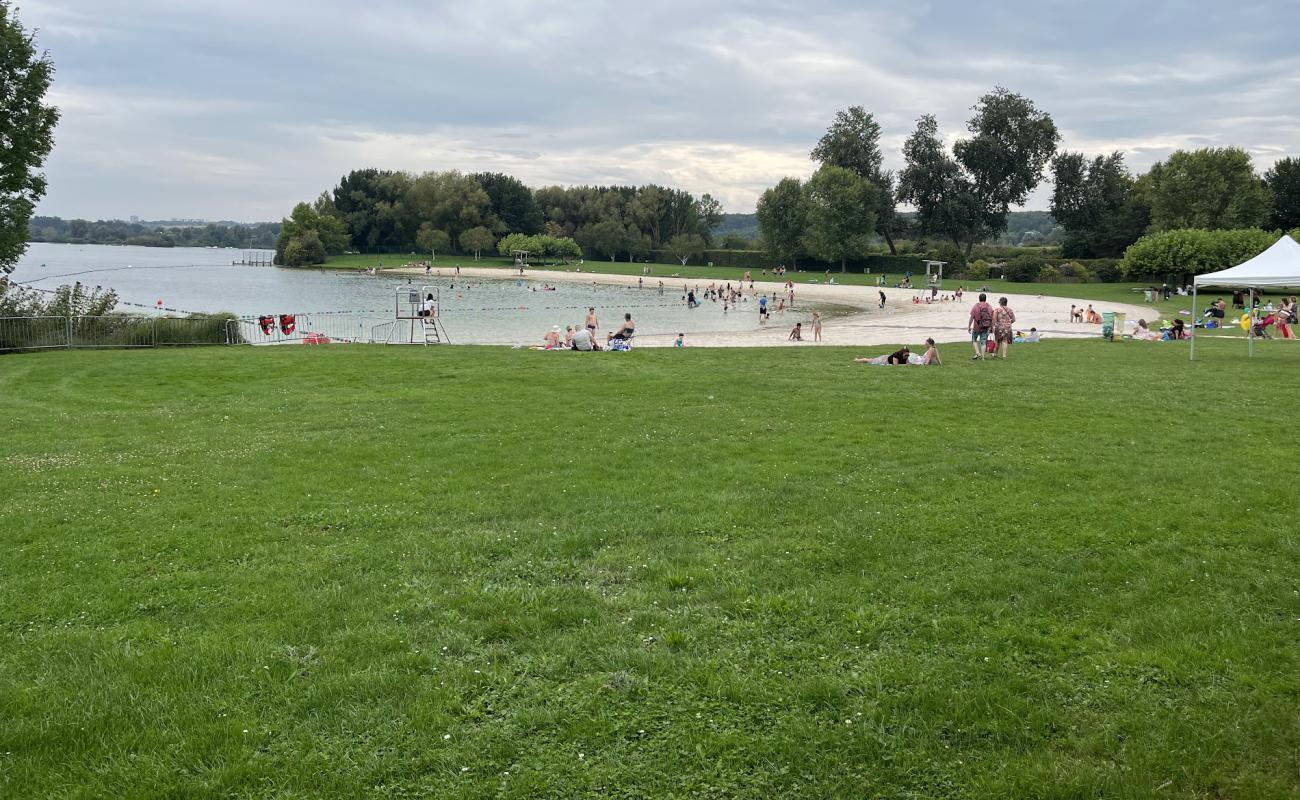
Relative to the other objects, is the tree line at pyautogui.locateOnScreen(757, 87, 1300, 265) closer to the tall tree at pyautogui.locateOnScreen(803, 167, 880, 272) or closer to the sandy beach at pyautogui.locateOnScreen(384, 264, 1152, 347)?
the tall tree at pyautogui.locateOnScreen(803, 167, 880, 272)

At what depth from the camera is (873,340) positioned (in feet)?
112

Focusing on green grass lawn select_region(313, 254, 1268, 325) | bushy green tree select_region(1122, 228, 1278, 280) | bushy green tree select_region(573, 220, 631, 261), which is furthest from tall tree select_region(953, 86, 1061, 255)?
bushy green tree select_region(573, 220, 631, 261)

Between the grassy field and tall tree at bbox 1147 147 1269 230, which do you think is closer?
the grassy field

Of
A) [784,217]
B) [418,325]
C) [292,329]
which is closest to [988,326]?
[292,329]

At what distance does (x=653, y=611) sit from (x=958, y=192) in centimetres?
9919

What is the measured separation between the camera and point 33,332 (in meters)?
24.1

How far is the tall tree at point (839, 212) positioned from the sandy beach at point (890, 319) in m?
8.79

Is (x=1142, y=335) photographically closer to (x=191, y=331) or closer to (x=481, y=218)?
(x=191, y=331)

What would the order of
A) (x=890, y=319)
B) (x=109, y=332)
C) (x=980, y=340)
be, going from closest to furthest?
(x=980, y=340) < (x=109, y=332) < (x=890, y=319)

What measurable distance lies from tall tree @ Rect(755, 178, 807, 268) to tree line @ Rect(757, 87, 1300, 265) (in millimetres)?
124

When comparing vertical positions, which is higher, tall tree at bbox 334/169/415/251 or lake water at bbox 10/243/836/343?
tall tree at bbox 334/169/415/251

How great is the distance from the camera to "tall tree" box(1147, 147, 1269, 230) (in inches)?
2810

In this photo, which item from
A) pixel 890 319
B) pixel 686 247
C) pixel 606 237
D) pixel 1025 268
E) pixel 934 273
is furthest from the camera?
pixel 606 237

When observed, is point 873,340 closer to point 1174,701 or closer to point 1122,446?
point 1122,446
